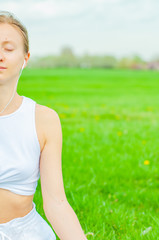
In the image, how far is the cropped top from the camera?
139 centimetres

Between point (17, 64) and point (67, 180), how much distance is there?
276 cm

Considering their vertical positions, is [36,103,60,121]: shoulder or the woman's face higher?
the woman's face

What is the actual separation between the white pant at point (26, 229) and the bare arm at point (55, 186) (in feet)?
0.33

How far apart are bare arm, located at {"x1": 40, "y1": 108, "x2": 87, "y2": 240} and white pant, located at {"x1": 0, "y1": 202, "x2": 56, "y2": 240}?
10 centimetres

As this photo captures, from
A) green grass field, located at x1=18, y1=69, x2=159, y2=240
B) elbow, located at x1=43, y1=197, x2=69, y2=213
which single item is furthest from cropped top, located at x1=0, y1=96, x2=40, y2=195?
green grass field, located at x1=18, y1=69, x2=159, y2=240

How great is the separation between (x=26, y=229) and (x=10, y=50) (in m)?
0.71

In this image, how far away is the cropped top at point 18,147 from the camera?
1.39 metres

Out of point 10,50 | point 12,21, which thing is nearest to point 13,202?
point 10,50

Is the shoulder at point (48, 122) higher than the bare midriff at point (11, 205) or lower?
higher

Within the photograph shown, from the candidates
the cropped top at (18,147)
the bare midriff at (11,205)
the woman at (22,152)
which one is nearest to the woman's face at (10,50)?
the woman at (22,152)

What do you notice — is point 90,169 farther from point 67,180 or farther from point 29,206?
point 29,206

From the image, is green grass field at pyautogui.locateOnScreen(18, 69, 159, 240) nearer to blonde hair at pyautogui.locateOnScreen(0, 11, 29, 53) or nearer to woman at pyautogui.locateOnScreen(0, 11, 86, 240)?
woman at pyautogui.locateOnScreen(0, 11, 86, 240)

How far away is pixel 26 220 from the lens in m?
1.52

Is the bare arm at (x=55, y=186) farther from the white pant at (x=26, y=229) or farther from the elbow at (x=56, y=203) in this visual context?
the white pant at (x=26, y=229)
